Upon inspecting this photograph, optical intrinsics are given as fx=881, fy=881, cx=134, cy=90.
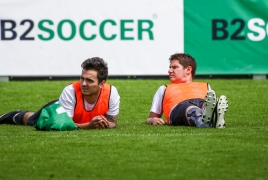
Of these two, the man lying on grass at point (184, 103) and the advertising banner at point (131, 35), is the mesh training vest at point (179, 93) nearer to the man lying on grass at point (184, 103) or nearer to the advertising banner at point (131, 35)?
the man lying on grass at point (184, 103)

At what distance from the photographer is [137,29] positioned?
19.0 metres

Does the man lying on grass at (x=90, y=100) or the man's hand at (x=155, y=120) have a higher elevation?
the man lying on grass at (x=90, y=100)

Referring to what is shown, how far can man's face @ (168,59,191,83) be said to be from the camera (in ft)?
38.8

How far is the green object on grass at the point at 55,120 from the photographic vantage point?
35.0ft

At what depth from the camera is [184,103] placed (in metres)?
11.3

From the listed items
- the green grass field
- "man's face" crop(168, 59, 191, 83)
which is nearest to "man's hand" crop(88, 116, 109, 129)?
the green grass field

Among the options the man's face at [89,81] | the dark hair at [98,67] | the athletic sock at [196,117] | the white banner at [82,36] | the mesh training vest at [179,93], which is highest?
the white banner at [82,36]

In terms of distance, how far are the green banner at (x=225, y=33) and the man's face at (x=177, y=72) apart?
7.29 m

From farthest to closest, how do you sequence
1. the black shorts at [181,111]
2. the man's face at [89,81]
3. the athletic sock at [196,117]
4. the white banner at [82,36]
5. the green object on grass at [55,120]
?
the white banner at [82,36]
the black shorts at [181,111]
the athletic sock at [196,117]
the man's face at [89,81]
the green object on grass at [55,120]

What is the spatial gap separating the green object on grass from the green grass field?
0.18m

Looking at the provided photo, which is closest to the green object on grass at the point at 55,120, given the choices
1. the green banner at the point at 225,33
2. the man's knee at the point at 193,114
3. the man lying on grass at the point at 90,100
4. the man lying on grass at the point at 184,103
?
the man lying on grass at the point at 90,100

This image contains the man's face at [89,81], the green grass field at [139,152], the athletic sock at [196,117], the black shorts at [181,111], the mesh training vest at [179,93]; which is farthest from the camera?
the mesh training vest at [179,93]

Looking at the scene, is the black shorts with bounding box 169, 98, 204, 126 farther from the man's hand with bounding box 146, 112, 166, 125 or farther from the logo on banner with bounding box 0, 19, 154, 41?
the logo on banner with bounding box 0, 19, 154, 41

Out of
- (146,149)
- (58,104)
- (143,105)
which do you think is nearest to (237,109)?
(143,105)
